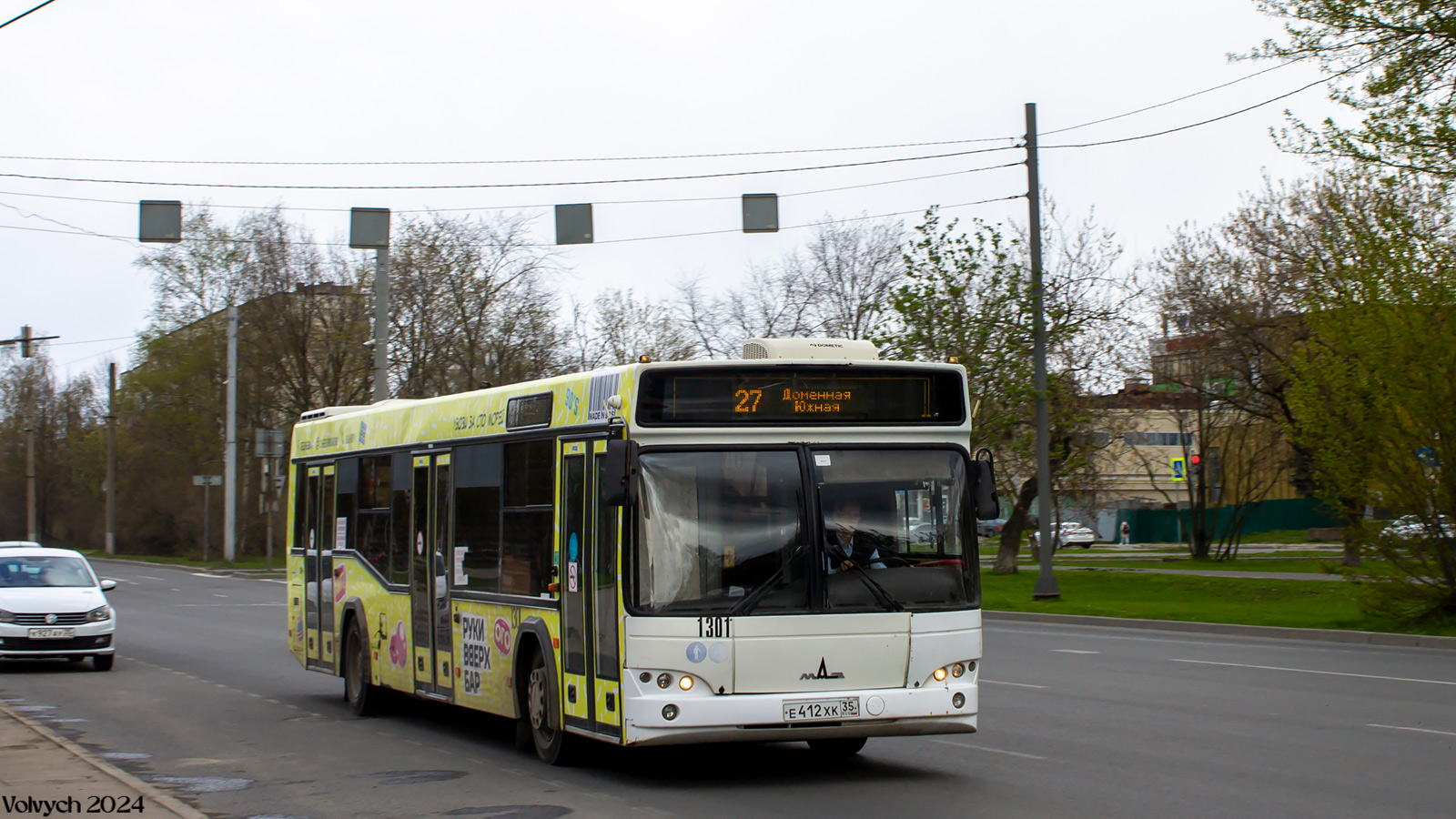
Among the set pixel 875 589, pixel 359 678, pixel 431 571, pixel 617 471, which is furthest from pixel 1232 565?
pixel 617 471

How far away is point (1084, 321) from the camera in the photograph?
40.7 meters

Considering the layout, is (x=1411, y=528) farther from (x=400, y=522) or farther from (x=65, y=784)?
(x=65, y=784)

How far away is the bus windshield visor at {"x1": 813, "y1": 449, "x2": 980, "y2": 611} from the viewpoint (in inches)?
376

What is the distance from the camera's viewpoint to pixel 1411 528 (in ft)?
73.8

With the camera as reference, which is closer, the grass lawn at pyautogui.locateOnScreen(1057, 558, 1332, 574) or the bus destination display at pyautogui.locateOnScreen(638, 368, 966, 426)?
the bus destination display at pyautogui.locateOnScreen(638, 368, 966, 426)

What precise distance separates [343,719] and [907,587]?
23.0ft

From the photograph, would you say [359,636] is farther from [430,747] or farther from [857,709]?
[857,709]

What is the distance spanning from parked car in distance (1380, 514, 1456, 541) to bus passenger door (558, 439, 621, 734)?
1643 centimetres

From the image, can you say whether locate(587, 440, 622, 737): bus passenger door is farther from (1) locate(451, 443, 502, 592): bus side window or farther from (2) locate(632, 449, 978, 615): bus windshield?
(1) locate(451, 443, 502, 592): bus side window

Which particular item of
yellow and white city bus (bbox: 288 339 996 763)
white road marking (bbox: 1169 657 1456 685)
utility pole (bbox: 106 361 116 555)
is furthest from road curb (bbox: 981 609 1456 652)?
utility pole (bbox: 106 361 116 555)

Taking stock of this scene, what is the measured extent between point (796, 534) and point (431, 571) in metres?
4.66

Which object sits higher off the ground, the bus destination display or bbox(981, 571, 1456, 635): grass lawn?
the bus destination display

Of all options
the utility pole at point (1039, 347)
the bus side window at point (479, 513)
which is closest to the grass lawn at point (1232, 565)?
the utility pole at point (1039, 347)

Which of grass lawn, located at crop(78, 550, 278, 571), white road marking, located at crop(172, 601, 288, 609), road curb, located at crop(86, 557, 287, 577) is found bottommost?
white road marking, located at crop(172, 601, 288, 609)
